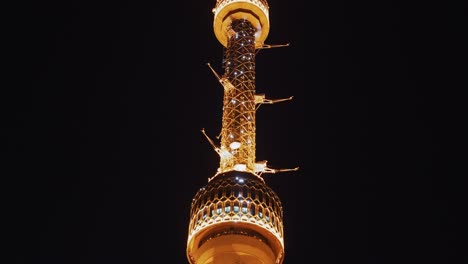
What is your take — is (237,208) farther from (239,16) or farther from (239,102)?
(239,16)

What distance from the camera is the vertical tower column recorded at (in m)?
37.2

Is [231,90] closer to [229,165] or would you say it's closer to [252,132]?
[252,132]

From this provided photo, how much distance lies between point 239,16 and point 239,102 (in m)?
7.22

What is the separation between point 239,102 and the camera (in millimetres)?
40031

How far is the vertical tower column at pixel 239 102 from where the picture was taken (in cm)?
3720

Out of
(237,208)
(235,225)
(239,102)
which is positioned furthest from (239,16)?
(235,225)

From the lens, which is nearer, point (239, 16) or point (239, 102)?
point (239, 102)

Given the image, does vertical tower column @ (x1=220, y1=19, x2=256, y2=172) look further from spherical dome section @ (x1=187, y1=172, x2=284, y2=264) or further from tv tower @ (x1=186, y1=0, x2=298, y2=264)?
spherical dome section @ (x1=187, y1=172, x2=284, y2=264)

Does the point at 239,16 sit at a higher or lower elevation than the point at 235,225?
higher

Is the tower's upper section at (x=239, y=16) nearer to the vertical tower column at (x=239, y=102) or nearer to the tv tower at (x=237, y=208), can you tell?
the vertical tower column at (x=239, y=102)

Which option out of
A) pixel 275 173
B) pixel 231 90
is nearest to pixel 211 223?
pixel 275 173

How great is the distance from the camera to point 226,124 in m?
39.1

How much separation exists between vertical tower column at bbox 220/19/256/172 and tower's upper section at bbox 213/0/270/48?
336mm

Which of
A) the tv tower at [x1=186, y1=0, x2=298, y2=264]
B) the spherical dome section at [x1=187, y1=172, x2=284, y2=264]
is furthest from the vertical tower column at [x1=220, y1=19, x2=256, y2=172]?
the spherical dome section at [x1=187, y1=172, x2=284, y2=264]
